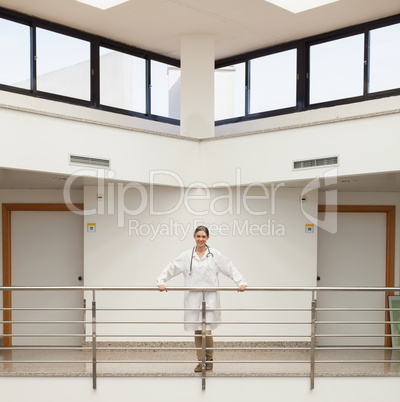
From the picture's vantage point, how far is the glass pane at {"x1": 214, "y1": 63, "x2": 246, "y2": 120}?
26.5ft

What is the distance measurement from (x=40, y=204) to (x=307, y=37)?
4606 mm

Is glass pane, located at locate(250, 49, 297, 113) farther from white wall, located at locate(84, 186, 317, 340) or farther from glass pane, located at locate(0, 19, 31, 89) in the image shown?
glass pane, located at locate(0, 19, 31, 89)

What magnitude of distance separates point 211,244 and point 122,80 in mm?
2940

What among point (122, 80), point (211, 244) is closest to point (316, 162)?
point (211, 244)

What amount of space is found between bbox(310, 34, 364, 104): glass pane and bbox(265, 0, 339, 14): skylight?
0.91 m

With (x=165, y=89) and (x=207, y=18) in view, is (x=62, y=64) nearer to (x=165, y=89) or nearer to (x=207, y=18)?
(x=165, y=89)

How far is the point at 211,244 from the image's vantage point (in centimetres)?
686

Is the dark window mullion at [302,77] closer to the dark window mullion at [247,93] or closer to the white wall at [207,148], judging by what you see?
the white wall at [207,148]

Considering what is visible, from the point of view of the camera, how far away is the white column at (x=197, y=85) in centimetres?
712

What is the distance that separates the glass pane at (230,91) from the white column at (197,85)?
38.3 inches

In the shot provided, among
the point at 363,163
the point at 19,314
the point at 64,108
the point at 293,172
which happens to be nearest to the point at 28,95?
the point at 64,108

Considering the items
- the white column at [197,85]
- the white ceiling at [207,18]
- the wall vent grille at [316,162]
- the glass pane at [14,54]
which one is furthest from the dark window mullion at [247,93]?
the glass pane at [14,54]

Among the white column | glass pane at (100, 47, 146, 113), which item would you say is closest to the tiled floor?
the white column
